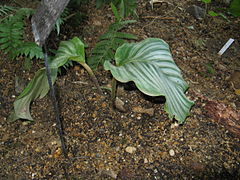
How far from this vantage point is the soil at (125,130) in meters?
1.39

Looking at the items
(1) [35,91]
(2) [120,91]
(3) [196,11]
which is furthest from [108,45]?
(3) [196,11]

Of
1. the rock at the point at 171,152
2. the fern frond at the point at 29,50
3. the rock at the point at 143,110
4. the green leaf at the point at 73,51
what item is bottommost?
the rock at the point at 171,152

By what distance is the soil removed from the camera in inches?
54.6

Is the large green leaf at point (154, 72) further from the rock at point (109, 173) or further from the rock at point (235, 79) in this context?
the rock at point (235, 79)

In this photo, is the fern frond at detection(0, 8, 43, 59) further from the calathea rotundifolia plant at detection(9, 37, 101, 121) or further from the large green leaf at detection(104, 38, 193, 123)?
the large green leaf at detection(104, 38, 193, 123)

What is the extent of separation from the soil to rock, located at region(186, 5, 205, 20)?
45cm

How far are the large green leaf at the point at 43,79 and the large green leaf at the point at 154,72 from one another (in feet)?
0.65

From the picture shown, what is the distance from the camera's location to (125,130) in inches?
60.2

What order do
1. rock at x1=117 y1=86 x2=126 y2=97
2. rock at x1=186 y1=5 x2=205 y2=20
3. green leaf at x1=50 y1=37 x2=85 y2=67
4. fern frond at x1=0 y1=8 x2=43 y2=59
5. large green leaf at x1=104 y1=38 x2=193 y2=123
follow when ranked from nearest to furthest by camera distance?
large green leaf at x1=104 y1=38 x2=193 y2=123
green leaf at x1=50 y1=37 x2=85 y2=67
fern frond at x1=0 y1=8 x2=43 y2=59
rock at x1=117 y1=86 x2=126 y2=97
rock at x1=186 y1=5 x2=205 y2=20

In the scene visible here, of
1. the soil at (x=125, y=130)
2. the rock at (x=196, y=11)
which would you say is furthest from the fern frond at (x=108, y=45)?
the rock at (x=196, y=11)

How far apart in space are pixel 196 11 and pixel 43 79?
5.07 feet

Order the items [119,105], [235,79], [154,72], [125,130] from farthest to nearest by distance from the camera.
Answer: [235,79] → [119,105] → [125,130] → [154,72]

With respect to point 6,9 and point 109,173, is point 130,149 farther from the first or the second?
point 6,9

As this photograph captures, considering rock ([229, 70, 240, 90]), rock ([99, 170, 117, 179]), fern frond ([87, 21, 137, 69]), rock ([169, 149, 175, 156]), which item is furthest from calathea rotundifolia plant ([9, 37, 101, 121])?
rock ([229, 70, 240, 90])
